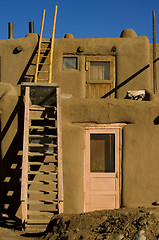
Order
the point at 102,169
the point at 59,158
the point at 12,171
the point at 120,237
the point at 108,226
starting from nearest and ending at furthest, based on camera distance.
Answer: the point at 120,237 < the point at 108,226 < the point at 59,158 < the point at 12,171 < the point at 102,169

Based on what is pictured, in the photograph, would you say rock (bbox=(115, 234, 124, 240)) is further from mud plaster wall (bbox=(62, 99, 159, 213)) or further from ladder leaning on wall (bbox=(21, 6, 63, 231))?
mud plaster wall (bbox=(62, 99, 159, 213))

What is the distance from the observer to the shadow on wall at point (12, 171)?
8.83 m

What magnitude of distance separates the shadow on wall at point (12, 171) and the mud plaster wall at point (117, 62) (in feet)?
14.7

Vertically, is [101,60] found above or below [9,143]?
above

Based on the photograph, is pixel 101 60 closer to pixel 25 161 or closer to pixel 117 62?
pixel 117 62

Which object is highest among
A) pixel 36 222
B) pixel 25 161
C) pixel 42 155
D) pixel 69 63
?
pixel 69 63

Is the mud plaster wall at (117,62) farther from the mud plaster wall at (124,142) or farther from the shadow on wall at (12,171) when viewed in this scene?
the shadow on wall at (12,171)

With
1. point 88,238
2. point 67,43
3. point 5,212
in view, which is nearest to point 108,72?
point 67,43

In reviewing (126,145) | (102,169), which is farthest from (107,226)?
(126,145)

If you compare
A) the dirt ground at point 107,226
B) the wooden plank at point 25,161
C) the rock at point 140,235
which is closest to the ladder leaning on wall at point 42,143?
the wooden plank at point 25,161

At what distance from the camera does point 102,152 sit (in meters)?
9.34

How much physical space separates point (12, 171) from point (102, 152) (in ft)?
8.05

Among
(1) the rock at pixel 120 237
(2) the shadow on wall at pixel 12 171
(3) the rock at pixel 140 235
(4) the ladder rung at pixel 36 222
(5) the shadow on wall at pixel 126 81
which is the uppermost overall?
(5) the shadow on wall at pixel 126 81

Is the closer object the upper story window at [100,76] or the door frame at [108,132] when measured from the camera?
the door frame at [108,132]
